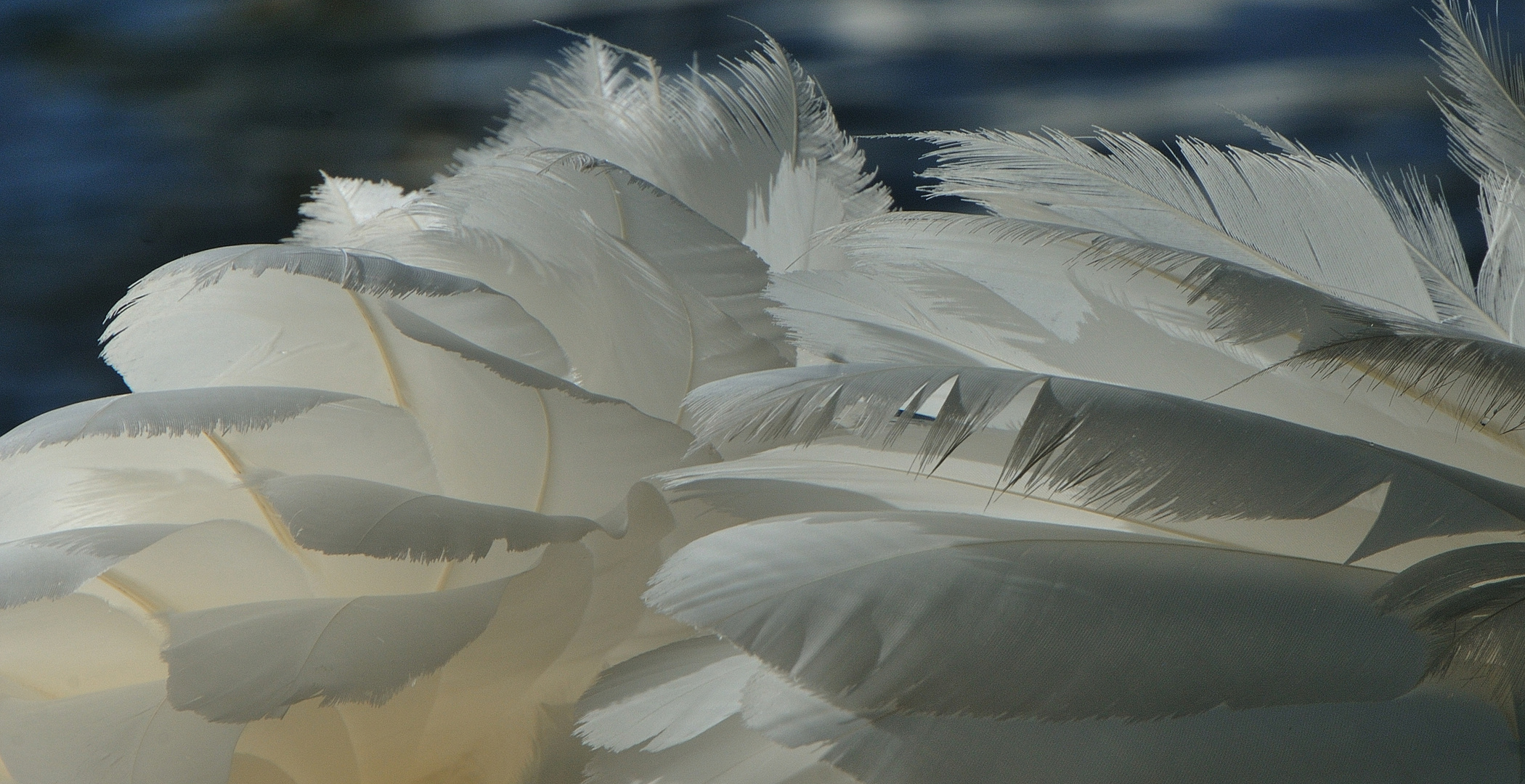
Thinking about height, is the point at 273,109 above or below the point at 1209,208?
above

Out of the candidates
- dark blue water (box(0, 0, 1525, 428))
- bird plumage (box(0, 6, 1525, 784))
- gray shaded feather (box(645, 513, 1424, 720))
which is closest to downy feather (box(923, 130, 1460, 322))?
bird plumage (box(0, 6, 1525, 784))

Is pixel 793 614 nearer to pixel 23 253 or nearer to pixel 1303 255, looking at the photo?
pixel 1303 255

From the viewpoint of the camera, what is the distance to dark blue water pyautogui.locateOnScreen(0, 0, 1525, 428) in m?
0.72

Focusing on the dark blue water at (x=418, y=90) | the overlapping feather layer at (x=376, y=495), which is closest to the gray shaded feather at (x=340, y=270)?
the overlapping feather layer at (x=376, y=495)

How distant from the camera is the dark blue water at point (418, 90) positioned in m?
0.72

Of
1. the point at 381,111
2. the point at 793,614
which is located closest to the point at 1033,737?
the point at 793,614

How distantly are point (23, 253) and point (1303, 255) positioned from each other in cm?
83

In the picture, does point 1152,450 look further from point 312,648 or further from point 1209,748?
point 312,648

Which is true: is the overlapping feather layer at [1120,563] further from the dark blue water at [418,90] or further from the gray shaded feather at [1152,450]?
the dark blue water at [418,90]

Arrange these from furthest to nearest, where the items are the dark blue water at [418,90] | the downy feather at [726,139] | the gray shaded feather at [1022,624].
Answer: the dark blue water at [418,90]
the downy feather at [726,139]
the gray shaded feather at [1022,624]

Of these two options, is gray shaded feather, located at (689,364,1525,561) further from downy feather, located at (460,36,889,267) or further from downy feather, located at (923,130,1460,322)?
downy feather, located at (460,36,889,267)

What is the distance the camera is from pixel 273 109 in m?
0.86

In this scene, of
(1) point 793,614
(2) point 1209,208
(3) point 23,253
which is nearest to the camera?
(1) point 793,614

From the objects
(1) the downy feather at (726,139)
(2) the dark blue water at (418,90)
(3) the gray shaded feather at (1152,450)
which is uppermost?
(2) the dark blue water at (418,90)
